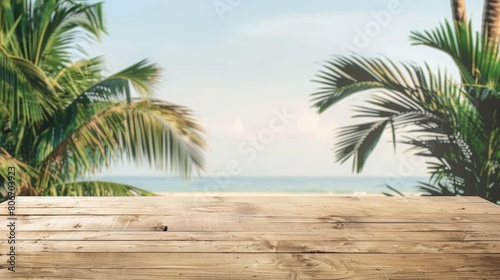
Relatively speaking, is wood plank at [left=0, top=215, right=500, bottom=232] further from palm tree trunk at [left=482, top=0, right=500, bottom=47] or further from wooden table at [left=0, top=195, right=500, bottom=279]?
palm tree trunk at [left=482, top=0, right=500, bottom=47]

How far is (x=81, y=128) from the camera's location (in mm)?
4492

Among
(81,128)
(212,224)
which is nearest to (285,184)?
(81,128)

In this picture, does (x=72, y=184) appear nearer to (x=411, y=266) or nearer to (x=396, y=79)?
(x=396, y=79)

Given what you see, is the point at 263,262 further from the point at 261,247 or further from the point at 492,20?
the point at 492,20

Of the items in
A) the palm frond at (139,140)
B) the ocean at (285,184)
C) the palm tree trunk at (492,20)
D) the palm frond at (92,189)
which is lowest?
the ocean at (285,184)

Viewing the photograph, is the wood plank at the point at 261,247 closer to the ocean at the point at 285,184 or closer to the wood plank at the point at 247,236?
the wood plank at the point at 247,236

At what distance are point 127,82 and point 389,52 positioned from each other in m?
15.7

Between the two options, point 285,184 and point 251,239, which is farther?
point 285,184

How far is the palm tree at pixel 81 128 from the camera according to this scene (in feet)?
14.3

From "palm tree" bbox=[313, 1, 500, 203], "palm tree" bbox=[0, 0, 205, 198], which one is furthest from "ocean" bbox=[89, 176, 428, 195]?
"palm tree" bbox=[313, 1, 500, 203]

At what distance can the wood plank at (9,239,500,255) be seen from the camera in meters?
1.38

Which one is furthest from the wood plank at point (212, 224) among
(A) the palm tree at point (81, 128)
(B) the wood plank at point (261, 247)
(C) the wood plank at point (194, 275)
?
(A) the palm tree at point (81, 128)

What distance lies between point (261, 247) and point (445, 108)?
11.0ft

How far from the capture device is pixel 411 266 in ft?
4.33
